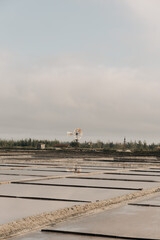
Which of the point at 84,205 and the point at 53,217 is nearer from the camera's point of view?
the point at 53,217

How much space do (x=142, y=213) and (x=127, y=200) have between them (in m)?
2.17

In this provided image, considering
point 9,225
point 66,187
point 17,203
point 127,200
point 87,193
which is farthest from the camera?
point 66,187

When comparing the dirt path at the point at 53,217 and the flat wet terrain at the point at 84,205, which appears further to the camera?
the dirt path at the point at 53,217

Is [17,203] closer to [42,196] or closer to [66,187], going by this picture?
[42,196]

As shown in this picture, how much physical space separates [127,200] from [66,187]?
3256 millimetres

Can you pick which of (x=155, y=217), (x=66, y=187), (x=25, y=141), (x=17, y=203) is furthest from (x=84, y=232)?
(x=25, y=141)

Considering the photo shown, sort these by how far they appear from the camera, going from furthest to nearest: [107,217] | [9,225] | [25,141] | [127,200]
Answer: [25,141] < [127,200] < [107,217] < [9,225]

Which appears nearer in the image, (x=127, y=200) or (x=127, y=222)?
(x=127, y=222)

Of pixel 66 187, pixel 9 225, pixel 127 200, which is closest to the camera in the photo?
pixel 9 225

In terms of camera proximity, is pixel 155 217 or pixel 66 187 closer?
pixel 155 217

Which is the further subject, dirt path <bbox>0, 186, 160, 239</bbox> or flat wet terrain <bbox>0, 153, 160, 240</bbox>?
dirt path <bbox>0, 186, 160, 239</bbox>

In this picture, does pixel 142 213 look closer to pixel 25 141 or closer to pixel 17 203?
pixel 17 203

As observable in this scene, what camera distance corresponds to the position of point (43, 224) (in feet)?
27.0

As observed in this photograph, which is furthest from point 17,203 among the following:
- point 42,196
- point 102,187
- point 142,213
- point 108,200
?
point 102,187
